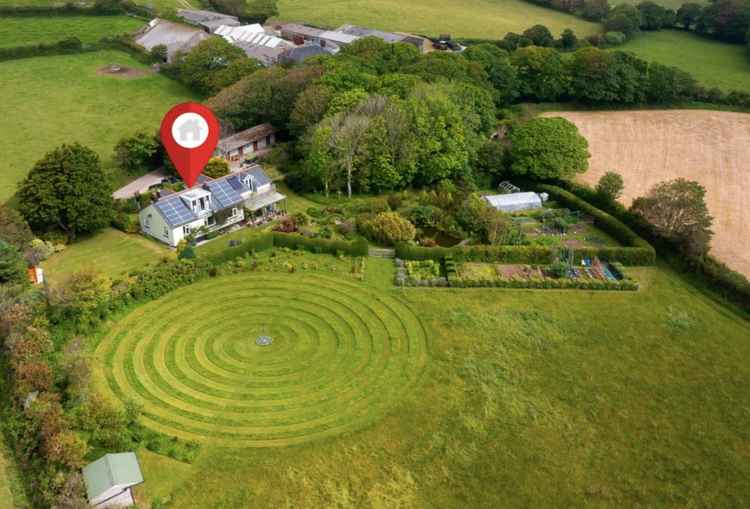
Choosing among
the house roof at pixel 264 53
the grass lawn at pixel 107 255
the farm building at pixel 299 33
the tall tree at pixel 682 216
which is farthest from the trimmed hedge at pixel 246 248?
the farm building at pixel 299 33

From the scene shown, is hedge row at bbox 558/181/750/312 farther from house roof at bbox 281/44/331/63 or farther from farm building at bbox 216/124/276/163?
house roof at bbox 281/44/331/63

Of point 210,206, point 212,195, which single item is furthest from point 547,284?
point 212,195

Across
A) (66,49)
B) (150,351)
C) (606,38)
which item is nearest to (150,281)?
(150,351)

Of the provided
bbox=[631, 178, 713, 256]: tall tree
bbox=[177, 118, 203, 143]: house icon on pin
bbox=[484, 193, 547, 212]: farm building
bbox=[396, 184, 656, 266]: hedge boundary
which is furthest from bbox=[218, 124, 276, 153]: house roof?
bbox=[631, 178, 713, 256]: tall tree

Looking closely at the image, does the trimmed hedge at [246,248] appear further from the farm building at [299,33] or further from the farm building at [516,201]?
the farm building at [299,33]

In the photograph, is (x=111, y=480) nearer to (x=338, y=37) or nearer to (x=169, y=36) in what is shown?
(x=169, y=36)
